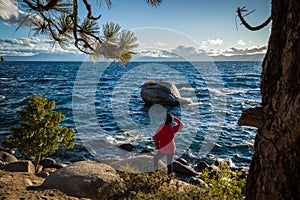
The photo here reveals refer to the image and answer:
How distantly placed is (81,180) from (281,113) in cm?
529

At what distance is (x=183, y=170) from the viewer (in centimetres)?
1029

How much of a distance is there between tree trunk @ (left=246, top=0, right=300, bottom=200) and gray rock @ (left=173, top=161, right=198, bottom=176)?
829 cm

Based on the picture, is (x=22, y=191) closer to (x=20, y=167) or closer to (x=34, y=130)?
(x=34, y=130)

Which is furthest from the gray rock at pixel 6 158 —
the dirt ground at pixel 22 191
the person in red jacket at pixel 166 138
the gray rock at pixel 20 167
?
the person in red jacket at pixel 166 138

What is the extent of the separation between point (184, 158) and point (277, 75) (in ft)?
33.8

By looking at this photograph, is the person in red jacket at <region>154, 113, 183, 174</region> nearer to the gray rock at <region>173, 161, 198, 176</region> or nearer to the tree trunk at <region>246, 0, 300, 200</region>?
the gray rock at <region>173, 161, 198, 176</region>

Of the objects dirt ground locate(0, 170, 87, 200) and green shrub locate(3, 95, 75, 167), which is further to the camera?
green shrub locate(3, 95, 75, 167)

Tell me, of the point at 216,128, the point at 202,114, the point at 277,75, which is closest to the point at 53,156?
the point at 216,128

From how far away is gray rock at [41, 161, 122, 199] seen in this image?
5902 mm

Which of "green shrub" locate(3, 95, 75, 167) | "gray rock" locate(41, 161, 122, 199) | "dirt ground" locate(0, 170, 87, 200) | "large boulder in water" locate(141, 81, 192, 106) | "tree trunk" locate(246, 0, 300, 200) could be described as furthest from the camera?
"large boulder in water" locate(141, 81, 192, 106)

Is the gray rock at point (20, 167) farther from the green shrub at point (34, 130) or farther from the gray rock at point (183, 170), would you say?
the gray rock at point (183, 170)

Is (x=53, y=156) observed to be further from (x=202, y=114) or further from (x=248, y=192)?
(x=202, y=114)

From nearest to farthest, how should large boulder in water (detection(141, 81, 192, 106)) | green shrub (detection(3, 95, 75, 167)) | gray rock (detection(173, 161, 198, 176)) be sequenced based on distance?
green shrub (detection(3, 95, 75, 167)) < gray rock (detection(173, 161, 198, 176)) < large boulder in water (detection(141, 81, 192, 106))

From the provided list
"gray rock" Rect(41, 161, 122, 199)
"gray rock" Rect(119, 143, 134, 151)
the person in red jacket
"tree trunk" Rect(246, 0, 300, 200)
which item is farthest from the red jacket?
"gray rock" Rect(119, 143, 134, 151)
